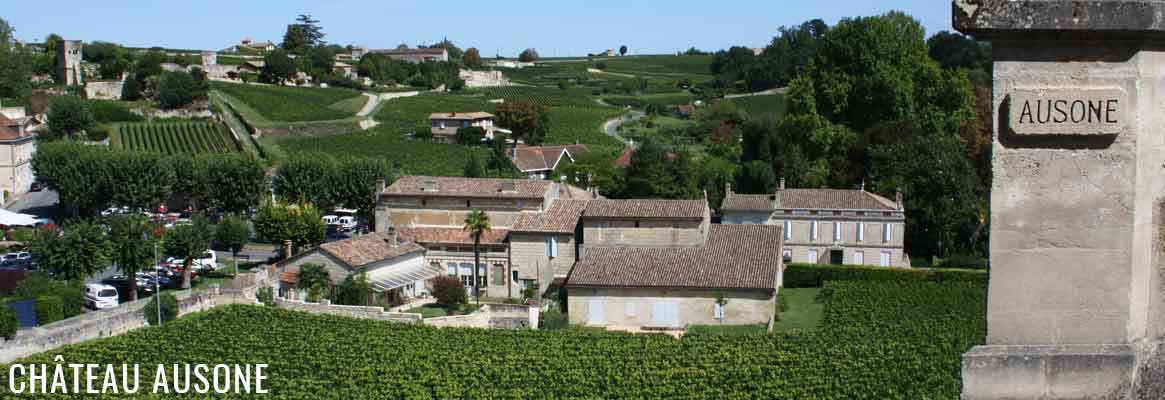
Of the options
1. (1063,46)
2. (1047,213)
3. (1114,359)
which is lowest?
(1114,359)

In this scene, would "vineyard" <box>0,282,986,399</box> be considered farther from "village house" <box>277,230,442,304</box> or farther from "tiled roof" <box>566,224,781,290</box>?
"village house" <box>277,230,442,304</box>

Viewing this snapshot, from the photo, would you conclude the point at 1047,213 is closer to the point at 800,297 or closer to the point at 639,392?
the point at 639,392

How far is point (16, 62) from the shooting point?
253ft

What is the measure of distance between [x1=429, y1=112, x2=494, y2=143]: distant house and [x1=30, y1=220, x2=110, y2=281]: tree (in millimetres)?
44196

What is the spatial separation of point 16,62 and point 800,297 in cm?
5987

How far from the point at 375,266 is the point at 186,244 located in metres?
5.54

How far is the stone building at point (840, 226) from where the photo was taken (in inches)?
1647

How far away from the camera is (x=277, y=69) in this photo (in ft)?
323

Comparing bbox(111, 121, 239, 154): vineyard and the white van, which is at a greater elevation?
bbox(111, 121, 239, 154): vineyard

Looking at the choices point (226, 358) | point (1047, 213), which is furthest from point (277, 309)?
point (1047, 213)

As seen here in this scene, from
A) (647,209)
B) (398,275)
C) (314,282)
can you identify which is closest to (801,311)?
(647,209)

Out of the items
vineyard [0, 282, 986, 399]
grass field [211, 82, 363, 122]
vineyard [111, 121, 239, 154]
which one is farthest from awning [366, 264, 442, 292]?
grass field [211, 82, 363, 122]

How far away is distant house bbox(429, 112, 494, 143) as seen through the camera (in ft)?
257

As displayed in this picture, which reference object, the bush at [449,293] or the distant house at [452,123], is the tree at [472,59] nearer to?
the distant house at [452,123]
